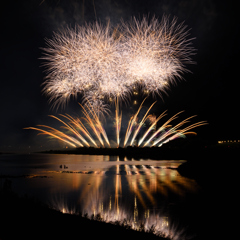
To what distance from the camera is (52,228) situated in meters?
6.45

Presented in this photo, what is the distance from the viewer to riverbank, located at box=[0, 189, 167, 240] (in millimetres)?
6016

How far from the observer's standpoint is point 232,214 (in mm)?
10305

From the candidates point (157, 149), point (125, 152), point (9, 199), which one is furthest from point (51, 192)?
point (125, 152)

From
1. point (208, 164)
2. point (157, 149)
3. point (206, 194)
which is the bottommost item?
point (206, 194)

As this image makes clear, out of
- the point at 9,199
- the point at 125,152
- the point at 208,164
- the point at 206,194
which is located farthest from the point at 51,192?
the point at 125,152

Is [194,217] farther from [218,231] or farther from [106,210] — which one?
[106,210]

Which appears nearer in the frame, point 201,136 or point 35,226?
point 35,226

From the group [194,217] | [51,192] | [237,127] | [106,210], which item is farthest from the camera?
[237,127]

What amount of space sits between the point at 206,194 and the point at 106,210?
636cm

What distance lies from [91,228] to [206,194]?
10.5 m

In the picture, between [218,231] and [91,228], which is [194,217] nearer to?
[218,231]

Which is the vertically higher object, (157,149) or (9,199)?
(157,149)

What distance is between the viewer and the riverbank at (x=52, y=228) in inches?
237

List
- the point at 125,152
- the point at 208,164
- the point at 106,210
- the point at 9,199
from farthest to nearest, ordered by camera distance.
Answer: the point at 125,152
the point at 208,164
the point at 106,210
the point at 9,199
